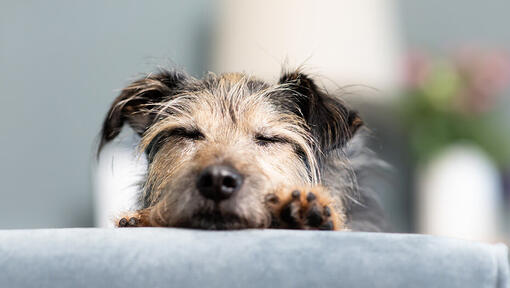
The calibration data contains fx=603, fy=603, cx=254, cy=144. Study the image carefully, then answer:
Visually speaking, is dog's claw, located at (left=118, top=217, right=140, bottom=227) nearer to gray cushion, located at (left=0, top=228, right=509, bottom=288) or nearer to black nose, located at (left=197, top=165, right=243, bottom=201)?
black nose, located at (left=197, top=165, right=243, bottom=201)

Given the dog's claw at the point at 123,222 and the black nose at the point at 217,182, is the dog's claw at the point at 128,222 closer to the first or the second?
the dog's claw at the point at 123,222

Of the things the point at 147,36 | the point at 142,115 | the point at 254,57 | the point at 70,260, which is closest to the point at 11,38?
the point at 147,36

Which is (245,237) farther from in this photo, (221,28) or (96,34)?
(96,34)

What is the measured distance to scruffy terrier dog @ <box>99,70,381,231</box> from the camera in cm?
155

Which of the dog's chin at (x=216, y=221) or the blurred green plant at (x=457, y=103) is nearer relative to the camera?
the dog's chin at (x=216, y=221)

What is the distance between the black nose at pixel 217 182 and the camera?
61.4 inches

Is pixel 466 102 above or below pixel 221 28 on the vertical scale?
below

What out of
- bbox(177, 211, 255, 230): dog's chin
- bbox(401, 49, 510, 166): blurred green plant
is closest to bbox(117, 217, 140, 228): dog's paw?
bbox(177, 211, 255, 230): dog's chin

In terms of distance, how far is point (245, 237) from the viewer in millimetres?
1049

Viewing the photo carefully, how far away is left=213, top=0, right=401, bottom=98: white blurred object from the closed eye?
6.17ft

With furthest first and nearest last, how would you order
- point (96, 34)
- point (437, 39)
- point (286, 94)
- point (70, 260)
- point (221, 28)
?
point (437, 39) → point (96, 34) → point (221, 28) → point (286, 94) → point (70, 260)

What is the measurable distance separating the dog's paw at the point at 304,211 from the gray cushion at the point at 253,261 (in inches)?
17.8

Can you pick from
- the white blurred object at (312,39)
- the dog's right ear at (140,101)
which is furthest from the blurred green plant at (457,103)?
the dog's right ear at (140,101)

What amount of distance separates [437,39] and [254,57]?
7.08 feet
